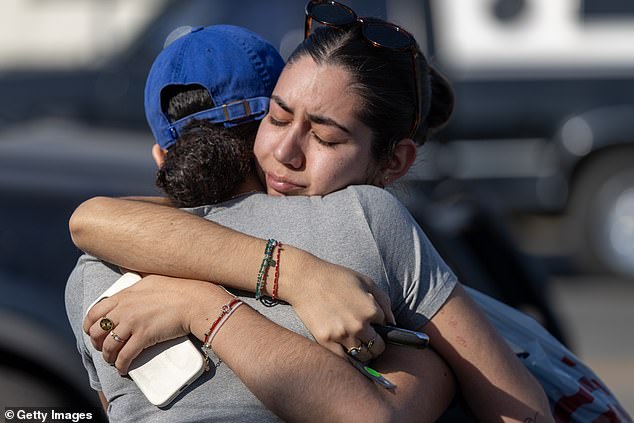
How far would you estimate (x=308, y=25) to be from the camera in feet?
6.88

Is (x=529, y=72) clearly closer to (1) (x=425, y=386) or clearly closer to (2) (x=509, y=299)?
(2) (x=509, y=299)

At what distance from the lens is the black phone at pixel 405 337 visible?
5.54 ft

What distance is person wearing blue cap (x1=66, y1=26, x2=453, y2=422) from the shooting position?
166cm

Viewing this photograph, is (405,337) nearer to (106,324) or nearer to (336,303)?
(336,303)

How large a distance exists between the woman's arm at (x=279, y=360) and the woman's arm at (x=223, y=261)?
35mm

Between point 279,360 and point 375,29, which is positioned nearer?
point 279,360

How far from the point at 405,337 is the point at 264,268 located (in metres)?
0.25

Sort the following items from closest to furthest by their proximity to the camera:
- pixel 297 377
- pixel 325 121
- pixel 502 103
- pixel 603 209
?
1. pixel 297 377
2. pixel 325 121
3. pixel 502 103
4. pixel 603 209

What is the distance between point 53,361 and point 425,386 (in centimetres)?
163

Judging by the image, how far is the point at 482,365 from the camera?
1790 millimetres
